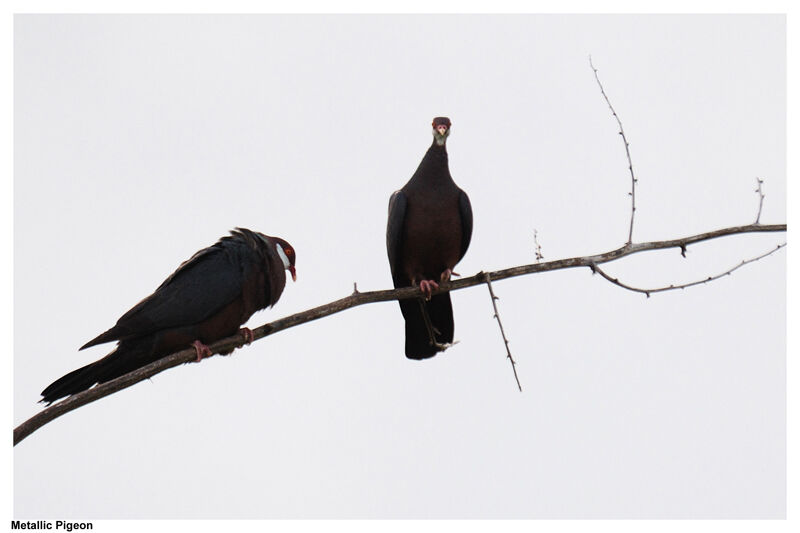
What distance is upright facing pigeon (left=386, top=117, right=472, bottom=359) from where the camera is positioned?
20.6 feet

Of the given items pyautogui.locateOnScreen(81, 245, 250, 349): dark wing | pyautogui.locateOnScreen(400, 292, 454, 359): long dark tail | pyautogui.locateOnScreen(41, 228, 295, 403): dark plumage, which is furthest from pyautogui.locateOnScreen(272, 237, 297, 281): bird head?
pyautogui.locateOnScreen(400, 292, 454, 359): long dark tail

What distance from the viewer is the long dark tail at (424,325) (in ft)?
20.9

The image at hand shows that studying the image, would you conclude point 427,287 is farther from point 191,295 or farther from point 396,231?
point 191,295

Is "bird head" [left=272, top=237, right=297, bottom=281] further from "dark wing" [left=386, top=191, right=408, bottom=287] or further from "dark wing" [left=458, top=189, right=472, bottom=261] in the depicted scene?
"dark wing" [left=458, top=189, right=472, bottom=261]

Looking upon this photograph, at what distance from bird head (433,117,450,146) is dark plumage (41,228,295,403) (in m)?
1.35

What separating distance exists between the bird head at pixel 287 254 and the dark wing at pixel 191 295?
0.46m

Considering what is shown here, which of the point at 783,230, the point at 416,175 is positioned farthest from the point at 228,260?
the point at 783,230

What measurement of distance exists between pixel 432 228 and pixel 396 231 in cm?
25

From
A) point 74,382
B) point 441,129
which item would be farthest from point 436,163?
point 74,382

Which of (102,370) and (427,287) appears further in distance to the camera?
(427,287)

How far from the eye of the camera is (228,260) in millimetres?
5789

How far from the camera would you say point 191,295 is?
5.58 metres
